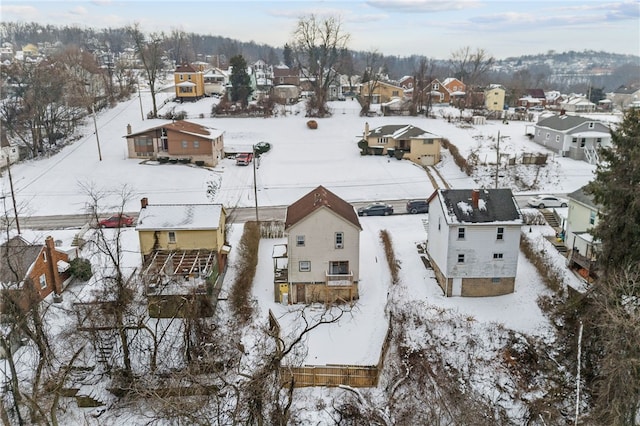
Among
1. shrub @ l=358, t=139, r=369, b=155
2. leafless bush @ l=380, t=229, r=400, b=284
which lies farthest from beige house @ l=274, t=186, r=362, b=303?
shrub @ l=358, t=139, r=369, b=155

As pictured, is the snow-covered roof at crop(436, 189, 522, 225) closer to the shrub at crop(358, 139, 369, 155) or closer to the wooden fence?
the wooden fence

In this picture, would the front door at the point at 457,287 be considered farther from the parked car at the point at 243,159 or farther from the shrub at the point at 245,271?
the parked car at the point at 243,159

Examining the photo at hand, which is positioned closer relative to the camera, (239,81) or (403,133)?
(403,133)

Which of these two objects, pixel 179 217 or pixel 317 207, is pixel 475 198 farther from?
pixel 179 217

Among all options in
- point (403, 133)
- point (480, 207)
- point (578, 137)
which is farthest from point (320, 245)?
point (578, 137)

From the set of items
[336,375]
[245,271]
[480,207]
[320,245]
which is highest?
[480,207]

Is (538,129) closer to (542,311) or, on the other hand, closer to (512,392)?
(542,311)
